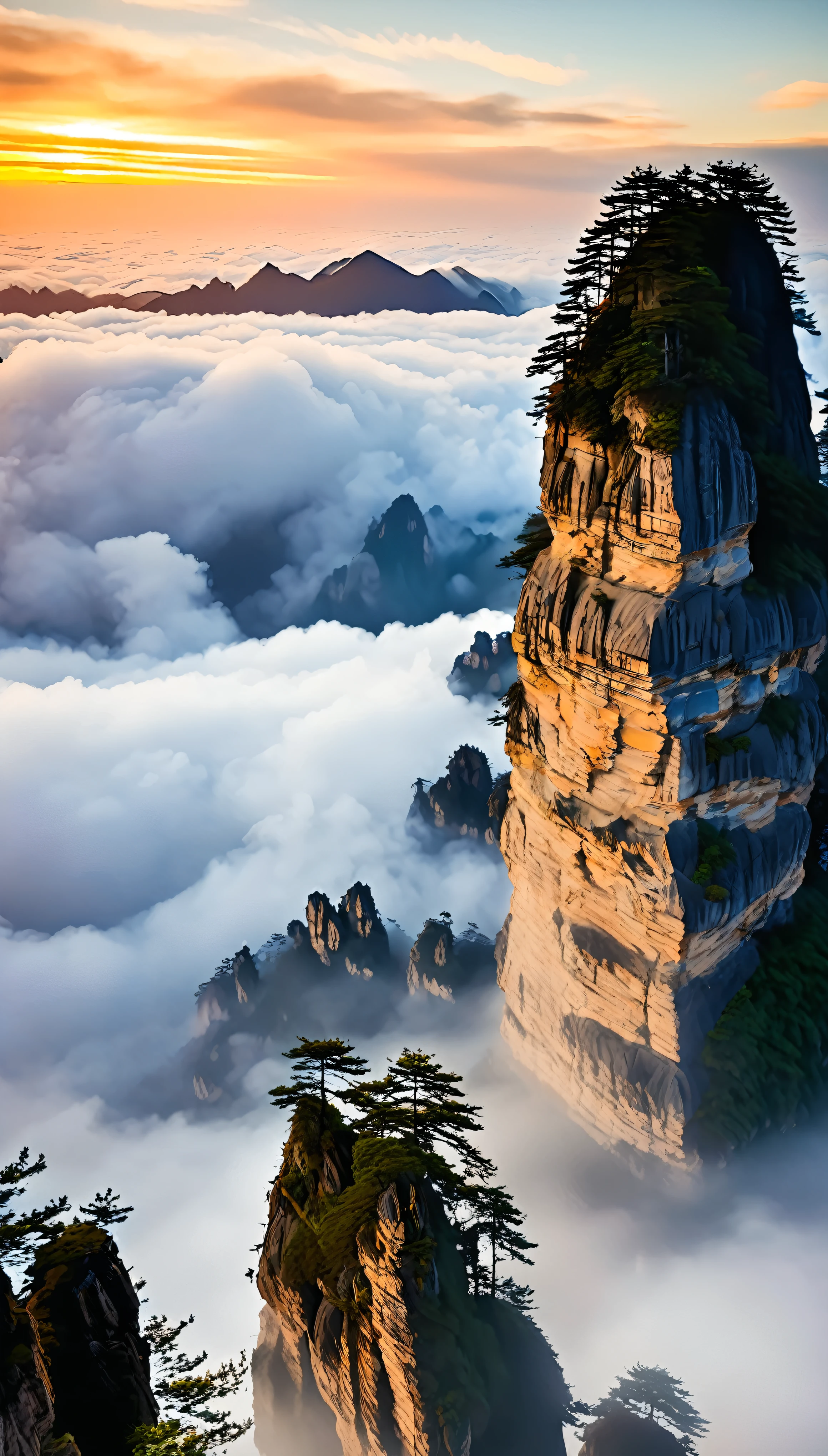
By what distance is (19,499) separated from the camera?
15800 cm

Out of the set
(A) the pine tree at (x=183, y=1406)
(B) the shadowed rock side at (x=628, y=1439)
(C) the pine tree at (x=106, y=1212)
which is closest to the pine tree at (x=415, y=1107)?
(C) the pine tree at (x=106, y=1212)

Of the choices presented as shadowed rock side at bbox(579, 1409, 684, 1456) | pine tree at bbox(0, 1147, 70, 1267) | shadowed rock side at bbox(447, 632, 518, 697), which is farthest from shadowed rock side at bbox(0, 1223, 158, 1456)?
shadowed rock side at bbox(447, 632, 518, 697)

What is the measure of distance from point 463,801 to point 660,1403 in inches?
1663

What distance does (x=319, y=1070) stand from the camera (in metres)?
23.8

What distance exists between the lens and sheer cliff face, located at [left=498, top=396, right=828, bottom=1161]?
24.2 m

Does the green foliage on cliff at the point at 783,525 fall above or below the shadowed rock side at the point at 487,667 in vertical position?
below

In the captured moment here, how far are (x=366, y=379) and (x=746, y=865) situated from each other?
165851 millimetres

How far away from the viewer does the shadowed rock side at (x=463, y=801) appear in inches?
2505

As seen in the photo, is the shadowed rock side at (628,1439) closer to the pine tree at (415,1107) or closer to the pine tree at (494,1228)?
the pine tree at (494,1228)

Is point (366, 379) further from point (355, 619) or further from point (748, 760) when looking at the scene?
point (748, 760)

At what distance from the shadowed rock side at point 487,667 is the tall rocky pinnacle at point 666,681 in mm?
51157

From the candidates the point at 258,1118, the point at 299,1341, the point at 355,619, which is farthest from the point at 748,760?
the point at 355,619

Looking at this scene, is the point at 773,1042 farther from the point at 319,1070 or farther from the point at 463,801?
the point at 463,801

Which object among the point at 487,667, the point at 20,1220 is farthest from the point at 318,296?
the point at 20,1220
